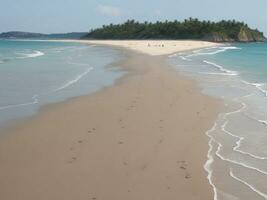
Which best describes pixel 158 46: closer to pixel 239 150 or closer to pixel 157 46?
pixel 157 46

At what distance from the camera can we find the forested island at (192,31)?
148 m

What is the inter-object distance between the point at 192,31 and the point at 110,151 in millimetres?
146851

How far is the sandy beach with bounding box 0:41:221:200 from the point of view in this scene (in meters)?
7.00

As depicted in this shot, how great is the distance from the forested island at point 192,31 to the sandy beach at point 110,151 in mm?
132770

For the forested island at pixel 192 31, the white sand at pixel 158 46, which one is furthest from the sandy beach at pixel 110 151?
the forested island at pixel 192 31

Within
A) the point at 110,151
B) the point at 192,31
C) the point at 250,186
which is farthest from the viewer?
the point at 192,31

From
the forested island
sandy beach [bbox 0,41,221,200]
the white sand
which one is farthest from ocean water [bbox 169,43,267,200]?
the forested island

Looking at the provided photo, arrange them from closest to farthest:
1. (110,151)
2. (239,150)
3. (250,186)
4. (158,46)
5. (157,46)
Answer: (250,186) < (110,151) < (239,150) < (157,46) < (158,46)

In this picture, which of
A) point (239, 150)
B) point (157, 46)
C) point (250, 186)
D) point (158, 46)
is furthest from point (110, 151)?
point (158, 46)

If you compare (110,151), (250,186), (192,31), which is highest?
(250,186)

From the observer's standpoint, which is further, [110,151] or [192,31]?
[192,31]

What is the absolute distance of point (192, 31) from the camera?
152750 millimetres

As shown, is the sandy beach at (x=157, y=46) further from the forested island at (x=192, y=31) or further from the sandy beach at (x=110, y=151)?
the forested island at (x=192, y=31)

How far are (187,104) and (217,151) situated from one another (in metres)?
5.37
